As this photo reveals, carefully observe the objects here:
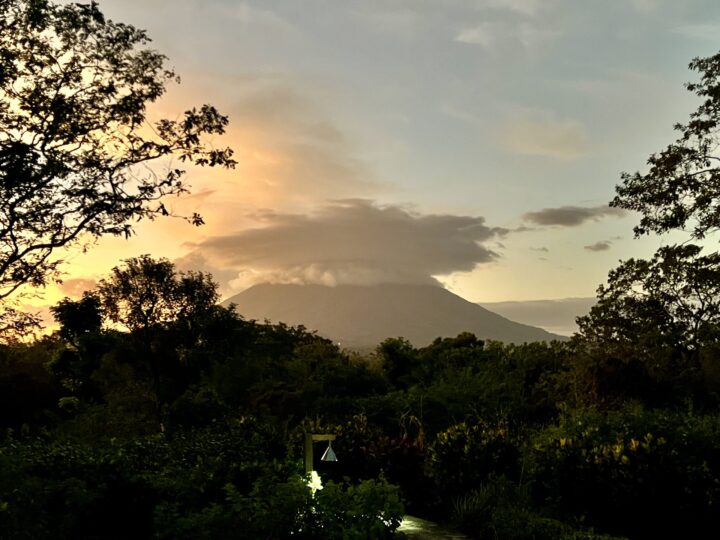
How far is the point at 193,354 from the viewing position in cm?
2308

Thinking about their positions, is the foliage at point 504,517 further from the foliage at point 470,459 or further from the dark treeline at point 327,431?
the foliage at point 470,459

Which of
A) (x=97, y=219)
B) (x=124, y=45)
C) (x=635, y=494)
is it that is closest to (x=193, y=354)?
(x=97, y=219)

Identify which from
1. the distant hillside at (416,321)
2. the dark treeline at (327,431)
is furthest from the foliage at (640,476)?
the distant hillside at (416,321)

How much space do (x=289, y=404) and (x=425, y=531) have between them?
436 inches

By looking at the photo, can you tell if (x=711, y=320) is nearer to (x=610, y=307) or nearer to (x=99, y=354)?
(x=610, y=307)

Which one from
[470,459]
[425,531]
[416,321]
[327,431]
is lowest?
[425,531]

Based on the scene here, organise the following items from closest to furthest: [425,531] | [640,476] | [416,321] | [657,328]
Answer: [640,476] → [425,531] → [657,328] → [416,321]

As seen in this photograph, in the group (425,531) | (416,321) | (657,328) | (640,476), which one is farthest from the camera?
(416,321)

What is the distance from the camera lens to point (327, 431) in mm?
11820

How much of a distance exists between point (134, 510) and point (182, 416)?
1175 centimetres

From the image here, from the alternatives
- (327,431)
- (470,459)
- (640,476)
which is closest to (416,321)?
(327,431)

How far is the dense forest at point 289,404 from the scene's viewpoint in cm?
752

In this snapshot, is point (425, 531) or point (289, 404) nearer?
point (425, 531)

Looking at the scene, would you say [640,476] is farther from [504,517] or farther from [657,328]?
[657,328]
